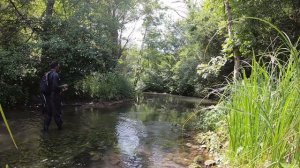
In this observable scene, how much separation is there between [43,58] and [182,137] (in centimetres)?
759

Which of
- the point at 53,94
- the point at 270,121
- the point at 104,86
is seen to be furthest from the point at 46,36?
the point at 270,121

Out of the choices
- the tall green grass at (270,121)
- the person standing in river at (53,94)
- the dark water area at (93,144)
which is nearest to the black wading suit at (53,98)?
the person standing in river at (53,94)

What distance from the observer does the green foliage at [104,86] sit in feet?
48.7

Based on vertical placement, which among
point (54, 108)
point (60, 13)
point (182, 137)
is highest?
point (60, 13)

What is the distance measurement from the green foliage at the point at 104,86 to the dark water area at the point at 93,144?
457cm

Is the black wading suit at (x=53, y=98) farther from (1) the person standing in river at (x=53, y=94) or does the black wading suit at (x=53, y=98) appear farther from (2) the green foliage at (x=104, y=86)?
(2) the green foliage at (x=104, y=86)

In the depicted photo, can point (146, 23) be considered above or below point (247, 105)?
above

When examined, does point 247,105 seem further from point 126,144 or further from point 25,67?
point 25,67

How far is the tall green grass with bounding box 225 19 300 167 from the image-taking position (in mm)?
2949

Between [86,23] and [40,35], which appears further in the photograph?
[86,23]

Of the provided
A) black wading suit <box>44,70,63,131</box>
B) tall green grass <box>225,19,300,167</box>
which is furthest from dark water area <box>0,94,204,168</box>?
tall green grass <box>225,19,300,167</box>

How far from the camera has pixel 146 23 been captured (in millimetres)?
31234

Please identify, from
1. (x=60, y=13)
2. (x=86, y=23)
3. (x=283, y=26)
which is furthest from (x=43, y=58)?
→ (x=283, y=26)

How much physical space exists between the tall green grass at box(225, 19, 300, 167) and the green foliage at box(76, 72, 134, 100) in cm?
1092
